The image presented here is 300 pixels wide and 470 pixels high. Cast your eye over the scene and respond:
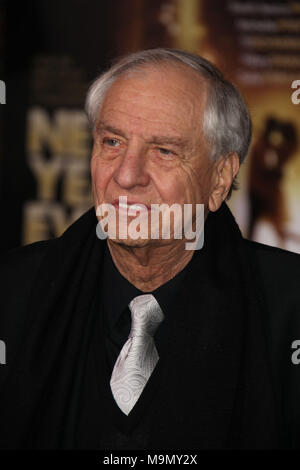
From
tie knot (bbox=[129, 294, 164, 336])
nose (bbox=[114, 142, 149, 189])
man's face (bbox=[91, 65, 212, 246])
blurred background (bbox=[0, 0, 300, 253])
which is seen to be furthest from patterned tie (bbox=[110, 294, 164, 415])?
blurred background (bbox=[0, 0, 300, 253])

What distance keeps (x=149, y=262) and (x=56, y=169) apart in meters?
1.40

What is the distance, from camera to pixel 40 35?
272 cm

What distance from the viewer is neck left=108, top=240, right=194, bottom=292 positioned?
4.71 feet

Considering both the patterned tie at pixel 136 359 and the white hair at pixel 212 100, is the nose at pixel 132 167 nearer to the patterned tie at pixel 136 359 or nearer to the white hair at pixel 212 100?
the white hair at pixel 212 100

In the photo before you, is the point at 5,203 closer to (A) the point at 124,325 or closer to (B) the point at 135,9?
(B) the point at 135,9

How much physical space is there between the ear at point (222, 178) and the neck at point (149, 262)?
127mm

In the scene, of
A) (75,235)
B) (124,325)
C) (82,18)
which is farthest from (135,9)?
(124,325)

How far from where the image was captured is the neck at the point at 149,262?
4.71 feet

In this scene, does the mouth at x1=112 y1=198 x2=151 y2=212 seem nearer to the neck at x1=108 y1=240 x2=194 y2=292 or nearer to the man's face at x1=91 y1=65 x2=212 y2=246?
the man's face at x1=91 y1=65 x2=212 y2=246

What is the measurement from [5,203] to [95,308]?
141cm

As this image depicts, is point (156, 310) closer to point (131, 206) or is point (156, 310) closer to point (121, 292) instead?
point (121, 292)

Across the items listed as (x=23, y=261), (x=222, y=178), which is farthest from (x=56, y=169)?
(x=222, y=178)

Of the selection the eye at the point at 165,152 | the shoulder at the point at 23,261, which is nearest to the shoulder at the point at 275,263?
the eye at the point at 165,152

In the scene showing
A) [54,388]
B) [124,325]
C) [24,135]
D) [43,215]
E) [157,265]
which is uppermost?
[24,135]
